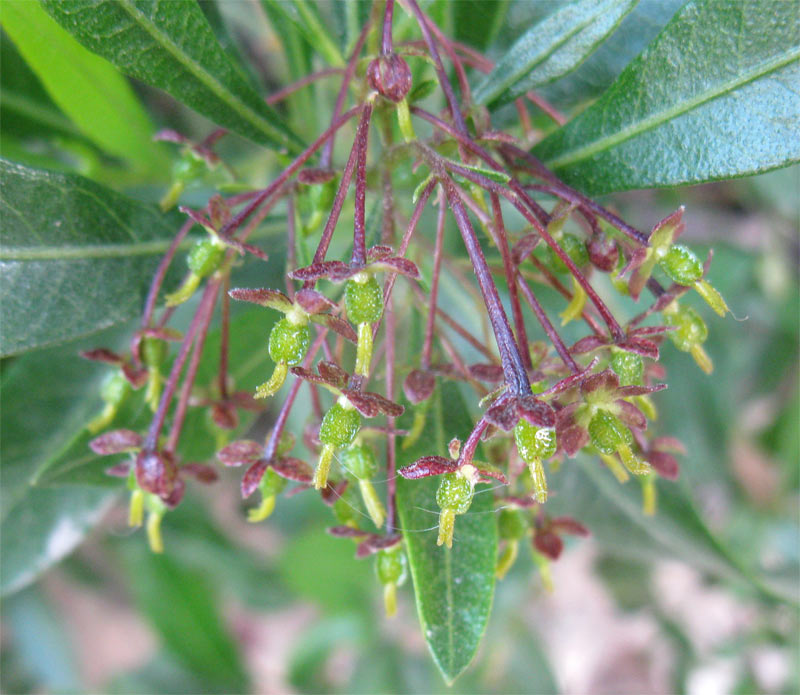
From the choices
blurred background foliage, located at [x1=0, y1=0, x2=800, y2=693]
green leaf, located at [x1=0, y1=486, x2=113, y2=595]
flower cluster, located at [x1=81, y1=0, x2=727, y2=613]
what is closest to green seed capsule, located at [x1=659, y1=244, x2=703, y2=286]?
flower cluster, located at [x1=81, y1=0, x2=727, y2=613]

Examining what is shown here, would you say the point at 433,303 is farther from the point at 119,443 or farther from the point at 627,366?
the point at 119,443

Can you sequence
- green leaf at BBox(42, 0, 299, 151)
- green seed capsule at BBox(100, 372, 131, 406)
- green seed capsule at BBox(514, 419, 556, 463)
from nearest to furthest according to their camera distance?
1. green seed capsule at BBox(514, 419, 556, 463)
2. green leaf at BBox(42, 0, 299, 151)
3. green seed capsule at BBox(100, 372, 131, 406)

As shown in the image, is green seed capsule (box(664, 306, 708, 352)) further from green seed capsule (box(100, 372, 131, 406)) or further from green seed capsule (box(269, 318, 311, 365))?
green seed capsule (box(100, 372, 131, 406))

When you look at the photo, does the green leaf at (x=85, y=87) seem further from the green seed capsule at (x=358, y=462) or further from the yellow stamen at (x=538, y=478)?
the yellow stamen at (x=538, y=478)

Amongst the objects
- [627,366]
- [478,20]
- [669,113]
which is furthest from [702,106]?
[478,20]

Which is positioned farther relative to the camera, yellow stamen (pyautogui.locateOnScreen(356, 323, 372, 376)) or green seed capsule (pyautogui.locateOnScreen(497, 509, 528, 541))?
green seed capsule (pyautogui.locateOnScreen(497, 509, 528, 541))

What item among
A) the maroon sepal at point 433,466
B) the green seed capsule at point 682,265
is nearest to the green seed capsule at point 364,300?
the maroon sepal at point 433,466
